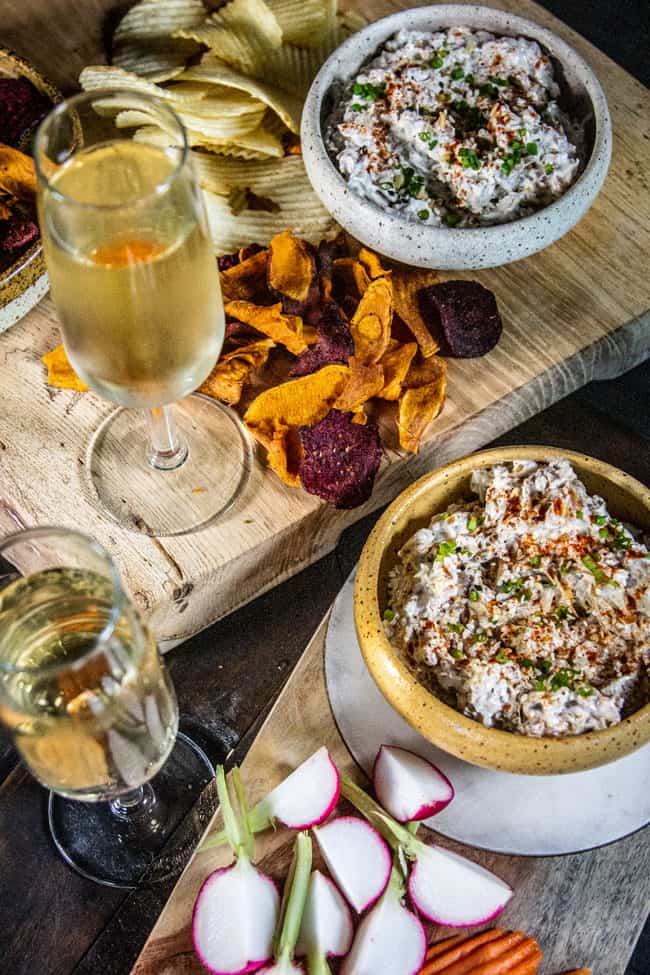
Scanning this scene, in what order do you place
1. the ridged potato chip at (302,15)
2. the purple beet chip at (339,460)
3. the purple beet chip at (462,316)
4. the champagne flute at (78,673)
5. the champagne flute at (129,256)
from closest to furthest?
the champagne flute at (78,673), the champagne flute at (129,256), the purple beet chip at (339,460), the purple beet chip at (462,316), the ridged potato chip at (302,15)

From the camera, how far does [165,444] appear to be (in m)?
1.80

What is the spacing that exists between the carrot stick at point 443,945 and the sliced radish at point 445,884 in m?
0.02

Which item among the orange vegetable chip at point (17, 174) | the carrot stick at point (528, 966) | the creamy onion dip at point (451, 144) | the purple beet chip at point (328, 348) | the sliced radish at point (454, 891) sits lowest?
the carrot stick at point (528, 966)

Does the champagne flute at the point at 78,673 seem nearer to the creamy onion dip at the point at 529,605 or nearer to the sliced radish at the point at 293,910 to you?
the sliced radish at the point at 293,910

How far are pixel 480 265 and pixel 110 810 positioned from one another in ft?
3.29

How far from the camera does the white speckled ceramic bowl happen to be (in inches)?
70.2

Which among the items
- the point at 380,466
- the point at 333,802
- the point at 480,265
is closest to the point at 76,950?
the point at 333,802

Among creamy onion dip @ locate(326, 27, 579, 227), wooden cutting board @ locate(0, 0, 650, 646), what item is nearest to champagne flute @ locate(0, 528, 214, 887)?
wooden cutting board @ locate(0, 0, 650, 646)

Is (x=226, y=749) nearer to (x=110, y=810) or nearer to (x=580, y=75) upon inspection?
(x=110, y=810)

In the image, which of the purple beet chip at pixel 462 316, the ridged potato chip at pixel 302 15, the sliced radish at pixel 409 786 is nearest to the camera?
the sliced radish at pixel 409 786

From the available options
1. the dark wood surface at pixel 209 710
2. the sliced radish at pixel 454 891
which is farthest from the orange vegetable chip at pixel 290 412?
the sliced radish at pixel 454 891

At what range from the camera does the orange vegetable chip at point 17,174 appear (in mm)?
1794

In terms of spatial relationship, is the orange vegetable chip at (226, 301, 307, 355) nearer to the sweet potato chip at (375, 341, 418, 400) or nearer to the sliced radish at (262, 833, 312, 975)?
the sweet potato chip at (375, 341, 418, 400)

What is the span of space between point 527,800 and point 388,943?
0.88ft
